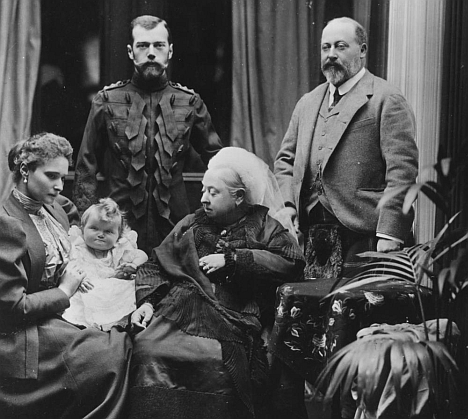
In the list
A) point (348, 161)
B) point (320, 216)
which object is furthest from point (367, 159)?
point (320, 216)

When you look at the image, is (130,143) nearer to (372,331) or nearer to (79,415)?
(79,415)

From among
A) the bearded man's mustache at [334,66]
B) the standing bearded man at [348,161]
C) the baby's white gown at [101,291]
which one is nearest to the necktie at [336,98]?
the standing bearded man at [348,161]

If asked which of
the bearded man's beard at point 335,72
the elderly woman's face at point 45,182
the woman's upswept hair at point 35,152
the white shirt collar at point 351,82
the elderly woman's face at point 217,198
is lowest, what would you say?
the elderly woman's face at point 217,198

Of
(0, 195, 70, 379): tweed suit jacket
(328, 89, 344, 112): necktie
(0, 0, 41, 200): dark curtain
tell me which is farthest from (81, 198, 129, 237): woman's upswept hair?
(0, 0, 41, 200): dark curtain

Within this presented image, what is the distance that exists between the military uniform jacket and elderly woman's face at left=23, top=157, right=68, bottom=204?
1119mm

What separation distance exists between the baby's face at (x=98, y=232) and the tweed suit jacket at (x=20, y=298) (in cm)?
45

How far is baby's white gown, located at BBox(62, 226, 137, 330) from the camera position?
474 cm

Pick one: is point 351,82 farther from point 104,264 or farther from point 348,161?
point 104,264

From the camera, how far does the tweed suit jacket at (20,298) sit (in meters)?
4.37

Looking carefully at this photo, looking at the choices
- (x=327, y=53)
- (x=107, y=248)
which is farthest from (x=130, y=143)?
(x=327, y=53)

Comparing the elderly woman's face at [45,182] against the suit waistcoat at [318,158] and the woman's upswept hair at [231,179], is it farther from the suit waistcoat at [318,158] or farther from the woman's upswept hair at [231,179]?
the suit waistcoat at [318,158]

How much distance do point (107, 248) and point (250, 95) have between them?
82.0 inches

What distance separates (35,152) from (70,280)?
0.62 meters

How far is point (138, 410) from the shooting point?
4375mm
